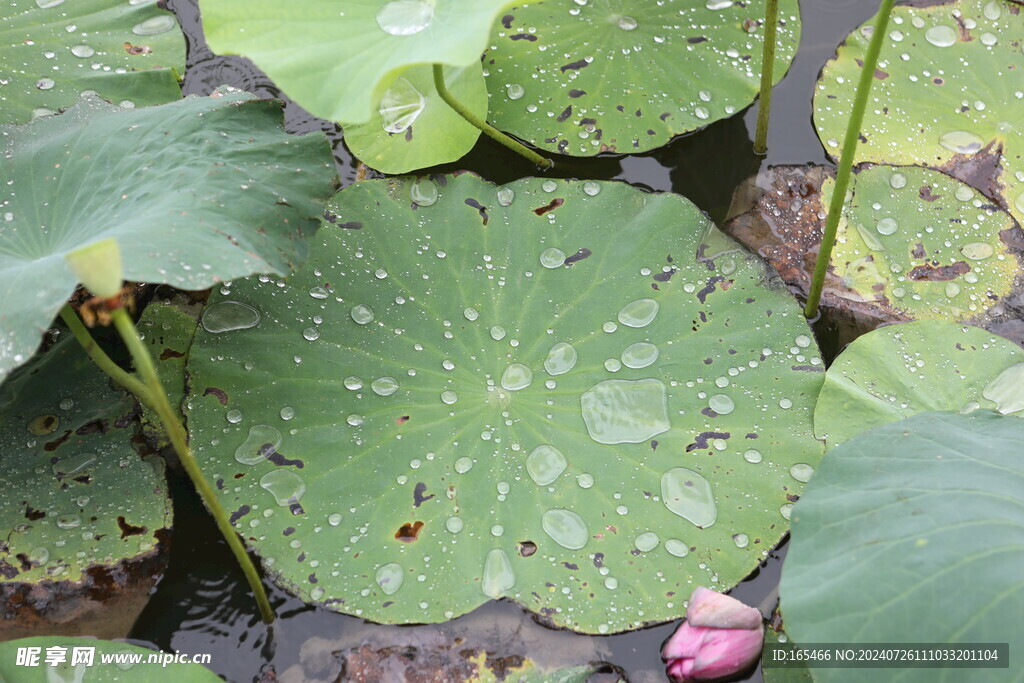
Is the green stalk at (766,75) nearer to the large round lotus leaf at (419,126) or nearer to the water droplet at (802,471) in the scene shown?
the large round lotus leaf at (419,126)

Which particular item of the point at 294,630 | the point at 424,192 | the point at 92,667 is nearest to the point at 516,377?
the point at 424,192

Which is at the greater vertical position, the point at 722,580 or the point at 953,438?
the point at 953,438

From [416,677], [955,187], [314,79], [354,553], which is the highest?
[314,79]

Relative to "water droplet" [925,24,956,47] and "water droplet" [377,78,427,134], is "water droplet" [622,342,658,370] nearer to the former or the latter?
"water droplet" [377,78,427,134]

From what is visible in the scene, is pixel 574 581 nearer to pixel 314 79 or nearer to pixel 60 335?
pixel 314 79

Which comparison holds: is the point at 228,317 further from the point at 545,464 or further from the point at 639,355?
the point at 639,355

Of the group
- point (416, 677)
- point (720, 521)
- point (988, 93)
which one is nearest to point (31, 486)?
point (416, 677)
